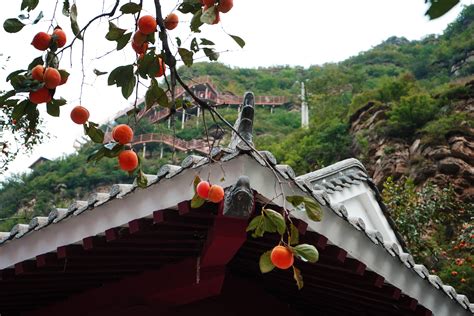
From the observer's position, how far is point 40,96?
1479mm

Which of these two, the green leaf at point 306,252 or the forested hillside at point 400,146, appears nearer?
the green leaf at point 306,252

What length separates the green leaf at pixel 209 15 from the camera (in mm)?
1359

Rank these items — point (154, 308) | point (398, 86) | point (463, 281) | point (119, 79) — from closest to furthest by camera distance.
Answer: point (119, 79)
point (154, 308)
point (463, 281)
point (398, 86)

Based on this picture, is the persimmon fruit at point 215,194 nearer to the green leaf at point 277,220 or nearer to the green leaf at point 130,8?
the green leaf at point 277,220

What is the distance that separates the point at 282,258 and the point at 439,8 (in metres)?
0.94

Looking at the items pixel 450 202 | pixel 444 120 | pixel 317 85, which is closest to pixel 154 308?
pixel 450 202

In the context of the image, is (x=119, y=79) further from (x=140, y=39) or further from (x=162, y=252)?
(x=162, y=252)

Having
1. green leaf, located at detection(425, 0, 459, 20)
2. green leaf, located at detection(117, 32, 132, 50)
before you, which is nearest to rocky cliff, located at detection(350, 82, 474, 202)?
green leaf, located at detection(117, 32, 132, 50)

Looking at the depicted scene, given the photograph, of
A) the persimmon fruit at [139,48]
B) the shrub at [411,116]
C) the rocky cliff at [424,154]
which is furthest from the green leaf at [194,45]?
the shrub at [411,116]

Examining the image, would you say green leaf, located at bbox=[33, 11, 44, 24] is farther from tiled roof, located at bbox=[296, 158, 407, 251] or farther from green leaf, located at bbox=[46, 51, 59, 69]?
tiled roof, located at bbox=[296, 158, 407, 251]

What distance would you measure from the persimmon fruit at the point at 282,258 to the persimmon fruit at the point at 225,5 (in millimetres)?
622

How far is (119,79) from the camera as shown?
59.3 inches

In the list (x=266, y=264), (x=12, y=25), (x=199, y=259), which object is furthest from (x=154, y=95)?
(x=199, y=259)

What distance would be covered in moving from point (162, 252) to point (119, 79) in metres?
1.54
